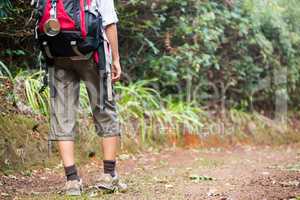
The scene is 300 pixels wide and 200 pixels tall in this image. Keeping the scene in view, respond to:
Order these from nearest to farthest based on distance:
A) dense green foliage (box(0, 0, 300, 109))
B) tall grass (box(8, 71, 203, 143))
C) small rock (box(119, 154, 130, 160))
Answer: small rock (box(119, 154, 130, 160)), tall grass (box(8, 71, 203, 143)), dense green foliage (box(0, 0, 300, 109))

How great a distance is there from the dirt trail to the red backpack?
101 cm

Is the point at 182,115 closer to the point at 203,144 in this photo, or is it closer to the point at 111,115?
the point at 203,144

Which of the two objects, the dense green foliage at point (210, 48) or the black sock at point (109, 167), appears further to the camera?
the dense green foliage at point (210, 48)

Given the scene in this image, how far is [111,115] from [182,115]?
3.94 meters

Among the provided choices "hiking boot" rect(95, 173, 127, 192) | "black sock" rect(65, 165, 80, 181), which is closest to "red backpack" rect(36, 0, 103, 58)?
"black sock" rect(65, 165, 80, 181)

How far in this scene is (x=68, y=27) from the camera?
3711mm

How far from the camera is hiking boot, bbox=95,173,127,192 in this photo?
12.8 ft

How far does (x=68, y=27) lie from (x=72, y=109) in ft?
1.99

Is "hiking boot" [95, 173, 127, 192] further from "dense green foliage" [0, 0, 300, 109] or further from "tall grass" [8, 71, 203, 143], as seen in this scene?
"dense green foliage" [0, 0, 300, 109]

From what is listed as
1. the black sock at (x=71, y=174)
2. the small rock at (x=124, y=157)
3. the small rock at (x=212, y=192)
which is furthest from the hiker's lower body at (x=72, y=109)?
the small rock at (x=124, y=157)

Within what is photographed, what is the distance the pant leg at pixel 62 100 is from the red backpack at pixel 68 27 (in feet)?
0.61

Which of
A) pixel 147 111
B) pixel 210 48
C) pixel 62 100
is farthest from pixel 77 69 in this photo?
pixel 210 48

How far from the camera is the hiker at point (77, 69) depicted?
3723 mm

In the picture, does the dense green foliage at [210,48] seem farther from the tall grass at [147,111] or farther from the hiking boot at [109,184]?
the hiking boot at [109,184]
